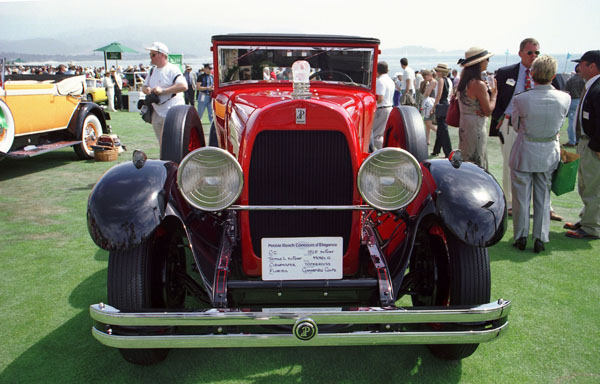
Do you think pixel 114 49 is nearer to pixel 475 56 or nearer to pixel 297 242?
pixel 475 56

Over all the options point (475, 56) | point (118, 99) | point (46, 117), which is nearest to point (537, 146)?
point (475, 56)

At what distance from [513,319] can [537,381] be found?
641 mm

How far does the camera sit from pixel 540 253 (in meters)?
3.93

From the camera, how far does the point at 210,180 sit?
206cm

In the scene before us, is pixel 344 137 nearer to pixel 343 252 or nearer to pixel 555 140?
pixel 343 252

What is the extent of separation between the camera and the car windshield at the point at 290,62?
343cm

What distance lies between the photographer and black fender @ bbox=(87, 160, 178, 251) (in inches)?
78.7

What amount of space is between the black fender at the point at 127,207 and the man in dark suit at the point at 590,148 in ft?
12.7

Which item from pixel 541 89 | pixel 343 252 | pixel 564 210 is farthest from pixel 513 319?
pixel 564 210

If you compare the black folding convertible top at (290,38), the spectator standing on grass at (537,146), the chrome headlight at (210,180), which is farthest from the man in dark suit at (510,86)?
the chrome headlight at (210,180)

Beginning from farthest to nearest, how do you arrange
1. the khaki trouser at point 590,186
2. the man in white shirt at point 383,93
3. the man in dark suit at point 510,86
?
the man in white shirt at point 383,93 → the man in dark suit at point 510,86 → the khaki trouser at point 590,186

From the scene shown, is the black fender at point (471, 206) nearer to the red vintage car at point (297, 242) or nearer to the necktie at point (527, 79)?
the red vintage car at point (297, 242)

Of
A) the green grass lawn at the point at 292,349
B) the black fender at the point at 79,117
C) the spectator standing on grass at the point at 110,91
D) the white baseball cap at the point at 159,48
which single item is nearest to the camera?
the green grass lawn at the point at 292,349

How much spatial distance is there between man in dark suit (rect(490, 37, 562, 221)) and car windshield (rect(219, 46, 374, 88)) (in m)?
1.95
